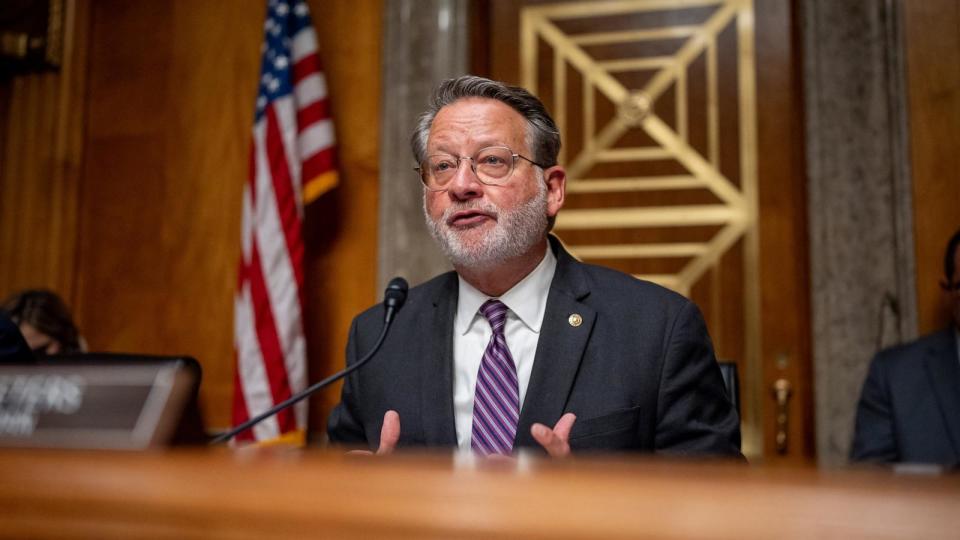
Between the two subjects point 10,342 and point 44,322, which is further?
point 44,322

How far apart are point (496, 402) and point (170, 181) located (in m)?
2.74

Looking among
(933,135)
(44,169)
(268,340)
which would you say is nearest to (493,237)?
(268,340)

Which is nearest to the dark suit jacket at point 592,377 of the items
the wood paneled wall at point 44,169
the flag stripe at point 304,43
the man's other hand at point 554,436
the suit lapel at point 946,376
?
the man's other hand at point 554,436

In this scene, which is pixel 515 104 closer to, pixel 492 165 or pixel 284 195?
pixel 492 165

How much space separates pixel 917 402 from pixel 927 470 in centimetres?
270

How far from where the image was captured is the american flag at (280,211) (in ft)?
11.4

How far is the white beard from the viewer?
6.83 feet

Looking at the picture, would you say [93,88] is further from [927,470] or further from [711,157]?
[927,470]

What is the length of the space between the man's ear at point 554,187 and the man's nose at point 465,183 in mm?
210

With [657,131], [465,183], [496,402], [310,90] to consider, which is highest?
[310,90]

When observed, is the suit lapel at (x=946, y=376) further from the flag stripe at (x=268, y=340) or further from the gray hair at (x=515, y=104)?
the flag stripe at (x=268, y=340)

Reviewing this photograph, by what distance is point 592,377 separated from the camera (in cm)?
193

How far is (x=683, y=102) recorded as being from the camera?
12.0 feet

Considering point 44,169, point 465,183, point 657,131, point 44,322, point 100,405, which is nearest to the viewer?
point 100,405
